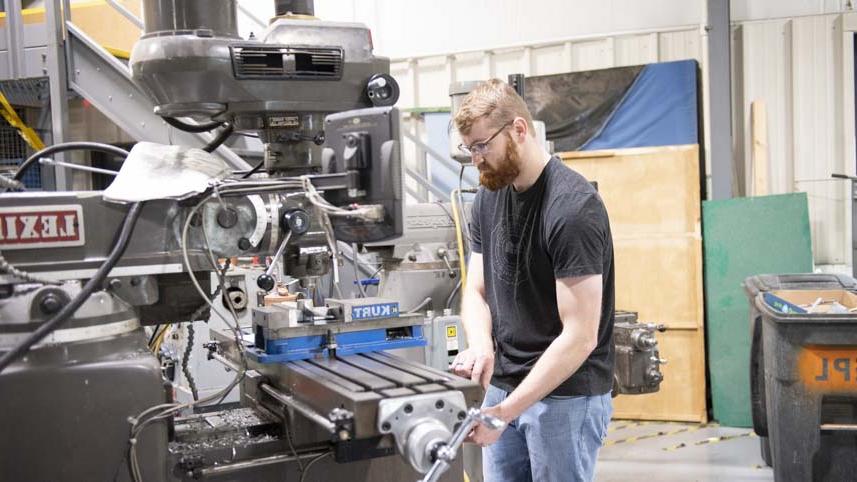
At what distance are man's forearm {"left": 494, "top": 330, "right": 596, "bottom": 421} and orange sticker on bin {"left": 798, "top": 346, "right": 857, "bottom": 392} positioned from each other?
1.39 meters

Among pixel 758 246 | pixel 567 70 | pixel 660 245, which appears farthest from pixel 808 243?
pixel 567 70

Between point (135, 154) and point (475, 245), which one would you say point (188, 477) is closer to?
point (135, 154)

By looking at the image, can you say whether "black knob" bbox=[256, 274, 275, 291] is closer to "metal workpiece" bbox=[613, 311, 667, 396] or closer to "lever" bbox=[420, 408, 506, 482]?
"lever" bbox=[420, 408, 506, 482]

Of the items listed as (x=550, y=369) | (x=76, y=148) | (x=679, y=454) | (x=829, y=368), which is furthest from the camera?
(x=679, y=454)

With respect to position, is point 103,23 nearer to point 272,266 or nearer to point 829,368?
point 272,266

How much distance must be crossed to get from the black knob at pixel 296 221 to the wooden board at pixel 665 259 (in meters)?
3.03

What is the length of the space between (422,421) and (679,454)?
278cm

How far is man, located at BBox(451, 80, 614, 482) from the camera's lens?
154 centimetres

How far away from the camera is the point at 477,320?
1817 millimetres

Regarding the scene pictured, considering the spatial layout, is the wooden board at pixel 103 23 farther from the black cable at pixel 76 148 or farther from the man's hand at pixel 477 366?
the man's hand at pixel 477 366

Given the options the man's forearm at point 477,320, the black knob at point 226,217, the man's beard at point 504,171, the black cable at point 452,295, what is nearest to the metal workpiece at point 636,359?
the black cable at point 452,295

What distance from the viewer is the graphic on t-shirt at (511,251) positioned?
167cm

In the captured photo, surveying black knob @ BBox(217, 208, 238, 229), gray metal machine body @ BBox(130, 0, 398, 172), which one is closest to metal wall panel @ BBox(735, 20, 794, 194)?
gray metal machine body @ BBox(130, 0, 398, 172)

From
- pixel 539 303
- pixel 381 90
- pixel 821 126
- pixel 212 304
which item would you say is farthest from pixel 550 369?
pixel 821 126
